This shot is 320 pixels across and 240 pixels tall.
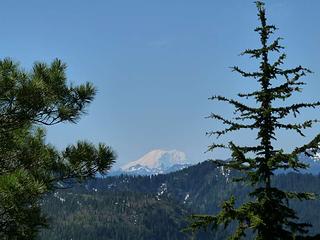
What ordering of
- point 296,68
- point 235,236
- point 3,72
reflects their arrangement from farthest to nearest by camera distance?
point 296,68 < point 235,236 < point 3,72

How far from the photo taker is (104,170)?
1563cm

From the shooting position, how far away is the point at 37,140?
1552 cm

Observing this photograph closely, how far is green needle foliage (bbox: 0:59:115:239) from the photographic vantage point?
1423cm

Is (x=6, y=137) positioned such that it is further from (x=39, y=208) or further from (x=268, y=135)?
(x=268, y=135)

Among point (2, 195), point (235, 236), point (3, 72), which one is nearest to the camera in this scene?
point (2, 195)

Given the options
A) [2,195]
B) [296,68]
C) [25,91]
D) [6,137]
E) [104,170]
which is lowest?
[2,195]

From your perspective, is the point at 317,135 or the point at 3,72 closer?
the point at 3,72

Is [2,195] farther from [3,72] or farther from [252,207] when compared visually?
[252,207]

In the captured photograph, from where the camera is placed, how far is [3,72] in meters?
14.0

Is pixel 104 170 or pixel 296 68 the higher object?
pixel 296 68

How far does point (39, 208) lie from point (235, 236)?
6120 millimetres

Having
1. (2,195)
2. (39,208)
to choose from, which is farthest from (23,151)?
(2,195)

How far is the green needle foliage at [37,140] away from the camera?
46.7 feet

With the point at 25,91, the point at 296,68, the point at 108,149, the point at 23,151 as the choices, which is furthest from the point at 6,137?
the point at 296,68
